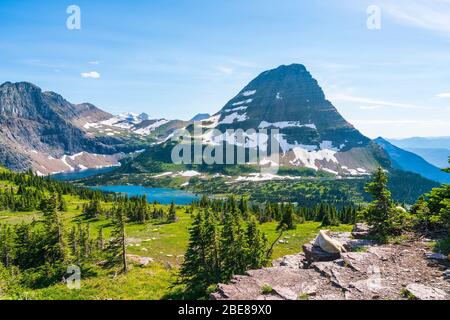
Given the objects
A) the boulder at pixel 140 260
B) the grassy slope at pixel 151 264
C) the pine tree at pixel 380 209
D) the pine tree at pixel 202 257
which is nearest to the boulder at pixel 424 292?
the pine tree at pixel 380 209

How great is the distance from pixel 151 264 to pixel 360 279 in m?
37.6

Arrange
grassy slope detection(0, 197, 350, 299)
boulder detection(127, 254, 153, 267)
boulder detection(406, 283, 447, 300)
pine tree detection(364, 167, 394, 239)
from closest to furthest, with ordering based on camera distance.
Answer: boulder detection(406, 283, 447, 300) → pine tree detection(364, 167, 394, 239) → grassy slope detection(0, 197, 350, 299) → boulder detection(127, 254, 153, 267)

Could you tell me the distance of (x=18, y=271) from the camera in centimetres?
4581

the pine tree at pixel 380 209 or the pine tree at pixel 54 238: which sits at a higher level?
the pine tree at pixel 380 209

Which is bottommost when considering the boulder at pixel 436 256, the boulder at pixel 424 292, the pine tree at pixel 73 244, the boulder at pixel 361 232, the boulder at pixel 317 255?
the pine tree at pixel 73 244

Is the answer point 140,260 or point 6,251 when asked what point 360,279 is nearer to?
point 140,260

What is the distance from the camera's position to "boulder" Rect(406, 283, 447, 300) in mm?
19441

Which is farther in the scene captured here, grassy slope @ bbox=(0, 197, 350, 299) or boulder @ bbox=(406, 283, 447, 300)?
grassy slope @ bbox=(0, 197, 350, 299)

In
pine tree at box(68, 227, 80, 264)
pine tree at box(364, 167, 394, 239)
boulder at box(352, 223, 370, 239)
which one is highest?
pine tree at box(364, 167, 394, 239)

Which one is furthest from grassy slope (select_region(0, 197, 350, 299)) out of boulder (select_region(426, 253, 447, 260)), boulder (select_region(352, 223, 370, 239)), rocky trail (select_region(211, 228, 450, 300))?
boulder (select_region(426, 253, 447, 260))

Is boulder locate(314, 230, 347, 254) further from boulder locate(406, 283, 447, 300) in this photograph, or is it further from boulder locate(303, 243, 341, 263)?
boulder locate(406, 283, 447, 300)

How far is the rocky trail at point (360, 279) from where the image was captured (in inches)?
824

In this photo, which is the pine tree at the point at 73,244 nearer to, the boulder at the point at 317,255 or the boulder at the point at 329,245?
the boulder at the point at 317,255
